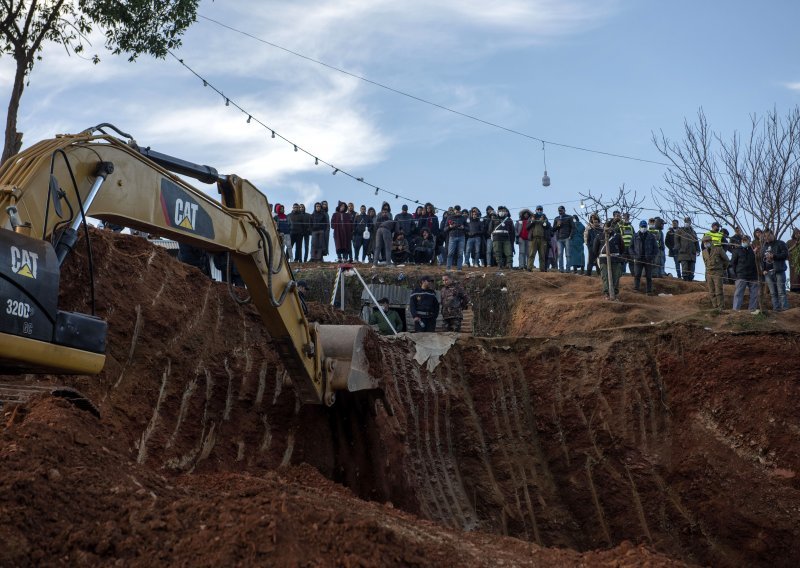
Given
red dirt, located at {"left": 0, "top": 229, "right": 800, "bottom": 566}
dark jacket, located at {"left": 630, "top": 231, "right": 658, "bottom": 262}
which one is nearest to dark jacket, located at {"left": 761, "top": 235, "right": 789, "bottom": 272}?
dark jacket, located at {"left": 630, "top": 231, "right": 658, "bottom": 262}

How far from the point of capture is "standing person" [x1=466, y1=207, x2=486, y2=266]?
80.7ft

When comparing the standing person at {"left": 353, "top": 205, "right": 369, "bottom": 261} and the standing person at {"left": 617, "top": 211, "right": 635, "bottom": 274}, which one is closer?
the standing person at {"left": 617, "top": 211, "right": 635, "bottom": 274}

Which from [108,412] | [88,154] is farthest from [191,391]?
[88,154]

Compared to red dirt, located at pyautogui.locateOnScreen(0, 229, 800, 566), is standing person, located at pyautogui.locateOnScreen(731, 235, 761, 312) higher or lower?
higher

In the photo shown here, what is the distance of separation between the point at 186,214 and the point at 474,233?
17.4 m

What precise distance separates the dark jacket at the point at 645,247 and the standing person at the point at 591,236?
3.16 feet

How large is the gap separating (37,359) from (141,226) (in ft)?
6.16

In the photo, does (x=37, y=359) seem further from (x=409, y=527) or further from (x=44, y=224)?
(x=409, y=527)

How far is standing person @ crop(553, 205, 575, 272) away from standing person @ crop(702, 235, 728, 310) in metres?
4.47

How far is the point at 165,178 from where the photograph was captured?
741 cm

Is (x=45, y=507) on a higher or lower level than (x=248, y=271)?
lower

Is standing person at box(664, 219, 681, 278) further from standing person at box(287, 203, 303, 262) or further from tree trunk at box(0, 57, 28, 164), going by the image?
tree trunk at box(0, 57, 28, 164)

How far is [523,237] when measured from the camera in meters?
24.8

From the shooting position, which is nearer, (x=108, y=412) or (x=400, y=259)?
(x=108, y=412)
